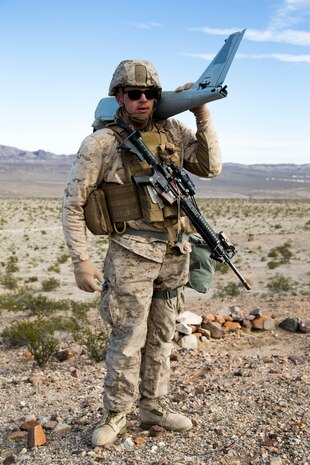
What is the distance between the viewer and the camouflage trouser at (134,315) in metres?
3.35

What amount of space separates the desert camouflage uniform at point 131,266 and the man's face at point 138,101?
179 millimetres

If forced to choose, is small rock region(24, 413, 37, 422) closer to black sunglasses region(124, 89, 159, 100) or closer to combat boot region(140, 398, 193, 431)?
combat boot region(140, 398, 193, 431)

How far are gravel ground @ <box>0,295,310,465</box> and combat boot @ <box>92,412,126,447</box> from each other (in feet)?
0.21

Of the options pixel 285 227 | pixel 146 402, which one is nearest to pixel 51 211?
pixel 285 227

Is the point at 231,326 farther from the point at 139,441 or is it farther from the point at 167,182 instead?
the point at 167,182

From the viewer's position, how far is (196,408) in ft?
13.4

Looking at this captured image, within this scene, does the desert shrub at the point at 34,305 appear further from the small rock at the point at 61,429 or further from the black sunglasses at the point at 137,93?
the black sunglasses at the point at 137,93

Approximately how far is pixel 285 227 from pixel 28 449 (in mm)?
25652

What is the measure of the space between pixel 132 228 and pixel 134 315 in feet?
1.70

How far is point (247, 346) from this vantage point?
638 centimetres

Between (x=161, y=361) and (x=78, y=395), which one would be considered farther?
(x=78, y=395)

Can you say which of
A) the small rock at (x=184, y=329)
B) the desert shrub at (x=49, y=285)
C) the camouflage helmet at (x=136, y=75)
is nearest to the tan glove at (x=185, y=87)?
the camouflage helmet at (x=136, y=75)

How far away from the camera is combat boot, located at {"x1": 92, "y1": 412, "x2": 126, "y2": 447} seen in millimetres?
3416

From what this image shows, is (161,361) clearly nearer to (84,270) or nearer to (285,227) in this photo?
(84,270)
